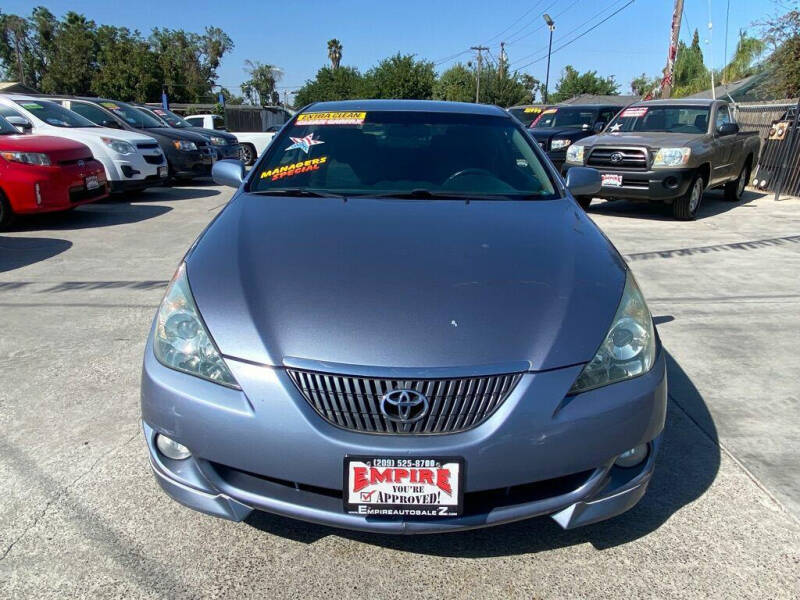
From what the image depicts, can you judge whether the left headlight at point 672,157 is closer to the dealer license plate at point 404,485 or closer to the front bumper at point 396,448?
the front bumper at point 396,448

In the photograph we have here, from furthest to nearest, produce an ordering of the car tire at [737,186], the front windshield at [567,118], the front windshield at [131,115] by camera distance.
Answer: the front windshield at [567,118]
the front windshield at [131,115]
the car tire at [737,186]

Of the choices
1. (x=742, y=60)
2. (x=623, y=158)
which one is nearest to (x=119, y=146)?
(x=623, y=158)

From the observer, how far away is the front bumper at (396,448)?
1.84 m

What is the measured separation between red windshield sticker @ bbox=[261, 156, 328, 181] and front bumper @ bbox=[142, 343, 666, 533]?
1529mm

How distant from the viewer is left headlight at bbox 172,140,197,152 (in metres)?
12.4

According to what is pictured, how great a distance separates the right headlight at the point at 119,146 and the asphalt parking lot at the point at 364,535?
5.75 metres

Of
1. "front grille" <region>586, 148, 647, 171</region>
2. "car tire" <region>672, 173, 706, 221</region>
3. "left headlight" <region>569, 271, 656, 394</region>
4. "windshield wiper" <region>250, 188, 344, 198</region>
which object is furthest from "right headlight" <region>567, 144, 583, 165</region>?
"left headlight" <region>569, 271, 656, 394</region>

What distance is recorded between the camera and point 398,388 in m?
1.85

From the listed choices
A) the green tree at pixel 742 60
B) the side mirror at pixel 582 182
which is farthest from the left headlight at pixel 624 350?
the green tree at pixel 742 60

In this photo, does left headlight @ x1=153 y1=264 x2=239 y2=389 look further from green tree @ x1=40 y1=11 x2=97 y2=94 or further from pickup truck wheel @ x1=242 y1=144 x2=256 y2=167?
green tree @ x1=40 y1=11 x2=97 y2=94

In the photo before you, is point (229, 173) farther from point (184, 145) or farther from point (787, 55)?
point (787, 55)

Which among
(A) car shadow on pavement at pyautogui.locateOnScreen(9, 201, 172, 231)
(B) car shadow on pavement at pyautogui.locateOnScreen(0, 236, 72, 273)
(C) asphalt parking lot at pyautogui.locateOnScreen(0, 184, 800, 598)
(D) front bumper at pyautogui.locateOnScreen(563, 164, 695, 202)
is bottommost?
(A) car shadow on pavement at pyautogui.locateOnScreen(9, 201, 172, 231)

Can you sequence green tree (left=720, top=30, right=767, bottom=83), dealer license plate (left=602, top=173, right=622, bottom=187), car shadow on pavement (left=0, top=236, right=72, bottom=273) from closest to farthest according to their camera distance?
car shadow on pavement (left=0, top=236, right=72, bottom=273), dealer license plate (left=602, top=173, right=622, bottom=187), green tree (left=720, top=30, right=767, bottom=83)

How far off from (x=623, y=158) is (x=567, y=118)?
18.5 feet
